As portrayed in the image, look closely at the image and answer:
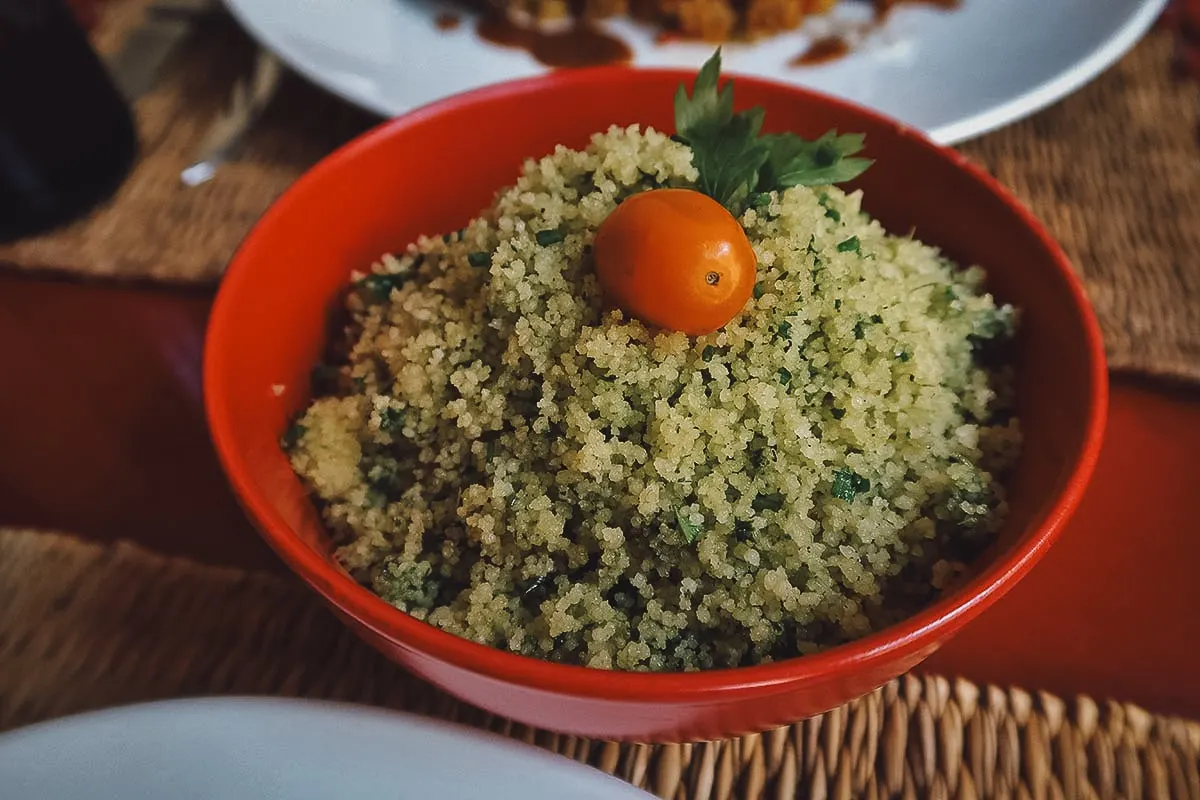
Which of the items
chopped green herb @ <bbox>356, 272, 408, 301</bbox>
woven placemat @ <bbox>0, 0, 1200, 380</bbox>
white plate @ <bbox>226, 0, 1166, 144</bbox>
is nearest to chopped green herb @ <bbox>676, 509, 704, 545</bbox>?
chopped green herb @ <bbox>356, 272, 408, 301</bbox>

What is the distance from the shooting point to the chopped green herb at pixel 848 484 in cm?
69

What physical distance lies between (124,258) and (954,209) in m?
0.98

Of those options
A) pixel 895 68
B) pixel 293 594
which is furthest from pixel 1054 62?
pixel 293 594

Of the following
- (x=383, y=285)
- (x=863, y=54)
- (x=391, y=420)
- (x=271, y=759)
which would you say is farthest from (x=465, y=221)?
(x=863, y=54)

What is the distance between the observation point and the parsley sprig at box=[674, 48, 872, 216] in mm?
778

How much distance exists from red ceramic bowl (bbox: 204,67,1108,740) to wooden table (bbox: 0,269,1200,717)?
0.21 m

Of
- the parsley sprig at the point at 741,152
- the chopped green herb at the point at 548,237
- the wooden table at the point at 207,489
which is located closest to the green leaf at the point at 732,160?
the parsley sprig at the point at 741,152

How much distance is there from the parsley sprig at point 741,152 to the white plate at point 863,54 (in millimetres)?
447

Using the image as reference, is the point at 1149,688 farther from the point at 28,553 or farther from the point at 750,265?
the point at 28,553

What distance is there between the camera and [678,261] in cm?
64

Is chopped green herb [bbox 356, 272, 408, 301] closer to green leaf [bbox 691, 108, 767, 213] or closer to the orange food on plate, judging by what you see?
green leaf [bbox 691, 108, 767, 213]

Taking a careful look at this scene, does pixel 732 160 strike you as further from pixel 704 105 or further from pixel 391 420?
pixel 391 420

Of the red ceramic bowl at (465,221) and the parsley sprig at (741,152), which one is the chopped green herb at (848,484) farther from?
the parsley sprig at (741,152)

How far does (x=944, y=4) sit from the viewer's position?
1.45m
